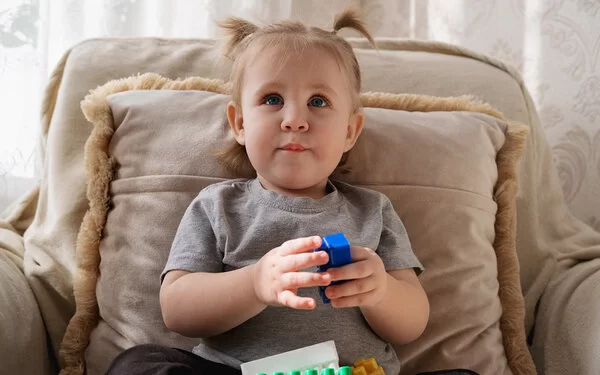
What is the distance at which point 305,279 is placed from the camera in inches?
34.1

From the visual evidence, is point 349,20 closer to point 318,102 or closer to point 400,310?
point 318,102

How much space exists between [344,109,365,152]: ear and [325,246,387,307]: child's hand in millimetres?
304

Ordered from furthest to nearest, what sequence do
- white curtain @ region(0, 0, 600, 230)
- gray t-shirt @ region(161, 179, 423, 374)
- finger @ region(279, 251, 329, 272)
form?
white curtain @ region(0, 0, 600, 230) → gray t-shirt @ region(161, 179, 423, 374) → finger @ region(279, 251, 329, 272)

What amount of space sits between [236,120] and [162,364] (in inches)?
16.1

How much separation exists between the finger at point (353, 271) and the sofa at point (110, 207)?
0.42 m

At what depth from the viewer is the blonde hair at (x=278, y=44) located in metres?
1.13

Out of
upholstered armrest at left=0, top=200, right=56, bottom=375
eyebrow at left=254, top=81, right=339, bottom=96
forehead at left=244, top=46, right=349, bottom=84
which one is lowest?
upholstered armrest at left=0, top=200, right=56, bottom=375

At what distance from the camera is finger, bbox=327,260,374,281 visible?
883 millimetres

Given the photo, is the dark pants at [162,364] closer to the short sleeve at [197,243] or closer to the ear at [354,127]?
the short sleeve at [197,243]

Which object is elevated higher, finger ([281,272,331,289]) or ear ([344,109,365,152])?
ear ([344,109,365,152])

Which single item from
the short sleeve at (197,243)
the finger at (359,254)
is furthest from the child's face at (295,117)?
the finger at (359,254)

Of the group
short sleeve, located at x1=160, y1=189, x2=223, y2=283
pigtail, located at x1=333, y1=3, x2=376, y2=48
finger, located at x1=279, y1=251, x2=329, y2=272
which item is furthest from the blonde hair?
finger, located at x1=279, y1=251, x2=329, y2=272

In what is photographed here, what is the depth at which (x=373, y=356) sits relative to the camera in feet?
3.55

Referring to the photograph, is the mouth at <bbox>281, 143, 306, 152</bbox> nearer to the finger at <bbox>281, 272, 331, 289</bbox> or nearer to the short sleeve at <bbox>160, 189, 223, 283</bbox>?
the short sleeve at <bbox>160, 189, 223, 283</bbox>
